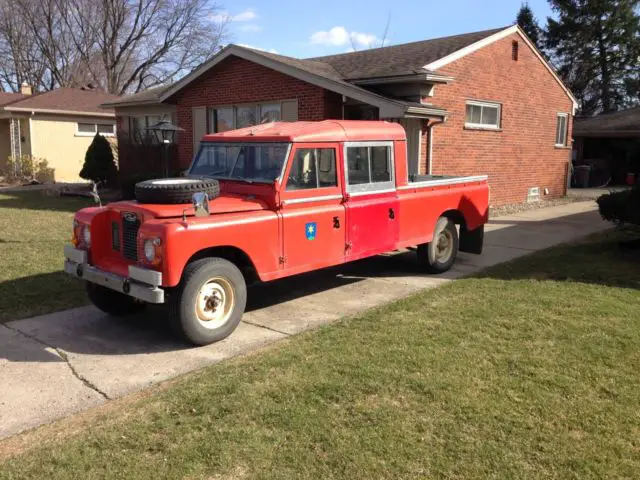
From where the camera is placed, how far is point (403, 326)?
5.61 meters

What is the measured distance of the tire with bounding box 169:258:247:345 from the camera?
4.95 m

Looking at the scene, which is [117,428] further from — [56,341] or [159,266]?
[56,341]

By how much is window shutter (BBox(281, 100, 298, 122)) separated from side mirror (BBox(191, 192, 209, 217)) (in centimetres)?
863

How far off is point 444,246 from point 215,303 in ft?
13.4

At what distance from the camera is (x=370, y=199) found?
6.69m

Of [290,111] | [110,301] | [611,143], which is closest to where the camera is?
[110,301]

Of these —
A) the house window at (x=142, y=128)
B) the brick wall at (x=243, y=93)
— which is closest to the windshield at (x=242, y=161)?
the brick wall at (x=243, y=93)

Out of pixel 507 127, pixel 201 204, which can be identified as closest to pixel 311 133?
pixel 201 204

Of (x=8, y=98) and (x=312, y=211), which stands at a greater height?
(x=8, y=98)

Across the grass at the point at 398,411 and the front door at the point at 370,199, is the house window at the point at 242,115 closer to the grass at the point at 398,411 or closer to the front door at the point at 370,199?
the front door at the point at 370,199

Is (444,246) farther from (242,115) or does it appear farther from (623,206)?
(242,115)

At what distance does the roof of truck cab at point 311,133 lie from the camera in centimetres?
600

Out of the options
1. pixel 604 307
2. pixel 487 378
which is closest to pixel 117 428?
pixel 487 378

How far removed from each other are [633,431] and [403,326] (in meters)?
2.33
